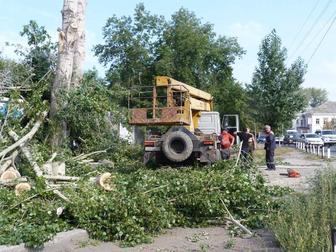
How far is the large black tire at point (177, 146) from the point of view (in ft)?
44.3

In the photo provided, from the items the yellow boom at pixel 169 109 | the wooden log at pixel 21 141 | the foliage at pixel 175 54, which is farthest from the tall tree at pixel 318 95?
the wooden log at pixel 21 141

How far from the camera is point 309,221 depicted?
5.77 m

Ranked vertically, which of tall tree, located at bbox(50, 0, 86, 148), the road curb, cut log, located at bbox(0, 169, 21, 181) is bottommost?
→ the road curb

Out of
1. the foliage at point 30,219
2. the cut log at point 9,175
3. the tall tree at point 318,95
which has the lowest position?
the foliage at point 30,219

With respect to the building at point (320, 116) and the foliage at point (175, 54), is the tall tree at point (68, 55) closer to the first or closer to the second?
the foliage at point (175, 54)

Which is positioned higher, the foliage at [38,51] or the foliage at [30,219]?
the foliage at [38,51]

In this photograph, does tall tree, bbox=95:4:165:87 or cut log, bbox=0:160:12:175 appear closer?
cut log, bbox=0:160:12:175

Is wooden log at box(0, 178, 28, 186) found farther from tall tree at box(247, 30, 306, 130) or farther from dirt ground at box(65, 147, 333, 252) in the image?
tall tree at box(247, 30, 306, 130)

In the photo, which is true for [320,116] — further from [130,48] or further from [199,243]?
[199,243]

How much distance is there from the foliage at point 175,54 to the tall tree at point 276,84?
4.84 metres

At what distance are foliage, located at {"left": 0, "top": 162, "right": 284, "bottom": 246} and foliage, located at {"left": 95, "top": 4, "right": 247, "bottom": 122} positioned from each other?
3455cm

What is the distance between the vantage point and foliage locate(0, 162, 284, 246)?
7.19m

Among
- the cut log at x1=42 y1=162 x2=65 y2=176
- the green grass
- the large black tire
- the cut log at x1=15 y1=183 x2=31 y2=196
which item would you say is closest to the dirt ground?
the cut log at x1=15 y1=183 x2=31 y2=196

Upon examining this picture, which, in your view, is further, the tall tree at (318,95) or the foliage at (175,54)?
the tall tree at (318,95)
